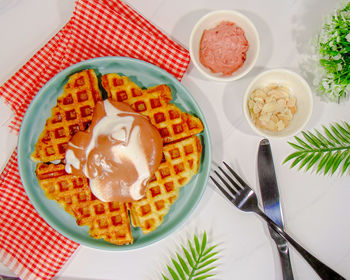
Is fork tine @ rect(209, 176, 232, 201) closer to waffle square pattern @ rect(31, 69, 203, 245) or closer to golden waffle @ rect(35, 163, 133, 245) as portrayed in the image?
waffle square pattern @ rect(31, 69, 203, 245)

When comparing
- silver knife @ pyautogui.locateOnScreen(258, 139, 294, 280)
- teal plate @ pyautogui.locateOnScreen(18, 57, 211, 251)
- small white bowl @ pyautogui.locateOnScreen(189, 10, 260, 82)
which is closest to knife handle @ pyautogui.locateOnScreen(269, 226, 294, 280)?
silver knife @ pyautogui.locateOnScreen(258, 139, 294, 280)

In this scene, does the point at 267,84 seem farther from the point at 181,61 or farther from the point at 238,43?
the point at 181,61

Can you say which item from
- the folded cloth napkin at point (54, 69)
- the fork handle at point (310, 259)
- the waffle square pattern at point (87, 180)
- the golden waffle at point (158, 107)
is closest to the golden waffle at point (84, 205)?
the waffle square pattern at point (87, 180)

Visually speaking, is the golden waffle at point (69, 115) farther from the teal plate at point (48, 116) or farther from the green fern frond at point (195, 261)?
the green fern frond at point (195, 261)

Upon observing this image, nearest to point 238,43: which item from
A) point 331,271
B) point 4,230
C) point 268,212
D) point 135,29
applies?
point 135,29

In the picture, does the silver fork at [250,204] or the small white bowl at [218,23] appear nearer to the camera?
the small white bowl at [218,23]

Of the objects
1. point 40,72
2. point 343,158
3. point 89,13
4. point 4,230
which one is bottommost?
point 4,230
